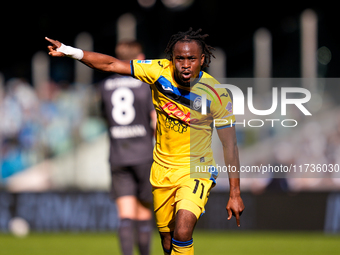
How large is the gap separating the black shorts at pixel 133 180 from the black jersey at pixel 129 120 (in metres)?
0.07

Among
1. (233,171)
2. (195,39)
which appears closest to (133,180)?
(233,171)

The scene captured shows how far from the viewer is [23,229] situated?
961cm

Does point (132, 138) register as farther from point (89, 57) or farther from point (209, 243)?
point (209, 243)

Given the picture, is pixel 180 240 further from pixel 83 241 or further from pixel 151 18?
pixel 151 18

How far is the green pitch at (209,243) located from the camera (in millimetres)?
7703

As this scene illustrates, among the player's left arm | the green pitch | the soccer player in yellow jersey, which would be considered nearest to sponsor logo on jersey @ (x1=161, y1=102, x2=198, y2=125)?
the soccer player in yellow jersey

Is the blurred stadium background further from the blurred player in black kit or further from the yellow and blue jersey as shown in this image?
the yellow and blue jersey

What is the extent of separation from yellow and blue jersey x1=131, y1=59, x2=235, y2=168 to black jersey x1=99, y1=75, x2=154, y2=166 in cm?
133

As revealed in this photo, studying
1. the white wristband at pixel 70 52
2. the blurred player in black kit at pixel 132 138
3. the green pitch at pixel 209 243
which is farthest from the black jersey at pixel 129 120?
the green pitch at pixel 209 243

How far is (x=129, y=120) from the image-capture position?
6.21 meters

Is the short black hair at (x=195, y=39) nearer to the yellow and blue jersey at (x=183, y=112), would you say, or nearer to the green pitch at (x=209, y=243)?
the yellow and blue jersey at (x=183, y=112)

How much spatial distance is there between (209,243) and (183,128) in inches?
166

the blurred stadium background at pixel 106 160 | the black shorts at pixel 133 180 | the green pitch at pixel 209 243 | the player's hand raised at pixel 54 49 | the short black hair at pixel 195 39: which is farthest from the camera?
the blurred stadium background at pixel 106 160

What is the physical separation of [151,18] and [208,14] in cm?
202
